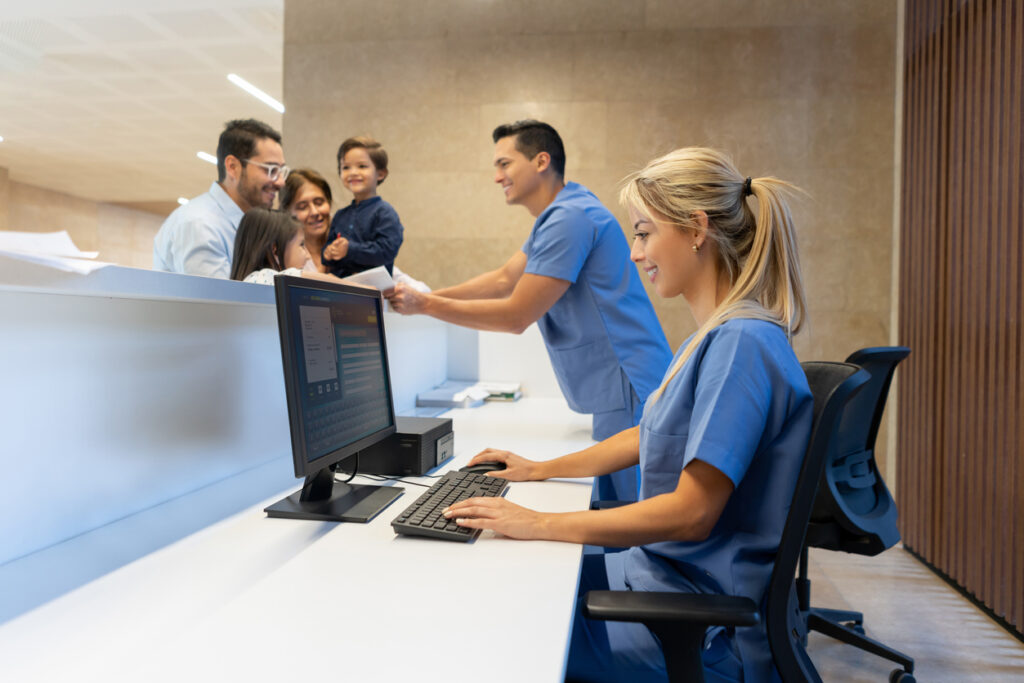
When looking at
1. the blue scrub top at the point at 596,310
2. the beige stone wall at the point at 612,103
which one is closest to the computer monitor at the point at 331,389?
the blue scrub top at the point at 596,310

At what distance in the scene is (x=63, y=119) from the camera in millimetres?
7133

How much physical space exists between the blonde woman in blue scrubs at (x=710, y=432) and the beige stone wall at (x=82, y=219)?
10.4 m

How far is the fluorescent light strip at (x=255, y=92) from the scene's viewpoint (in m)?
5.73

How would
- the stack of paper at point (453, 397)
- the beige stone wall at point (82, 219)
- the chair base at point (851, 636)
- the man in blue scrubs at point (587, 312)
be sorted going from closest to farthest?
the man in blue scrubs at point (587, 312) < the chair base at point (851, 636) < the stack of paper at point (453, 397) < the beige stone wall at point (82, 219)

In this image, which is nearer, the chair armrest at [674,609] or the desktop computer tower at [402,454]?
the chair armrest at [674,609]

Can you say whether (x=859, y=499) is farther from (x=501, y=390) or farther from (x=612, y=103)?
(x=612, y=103)

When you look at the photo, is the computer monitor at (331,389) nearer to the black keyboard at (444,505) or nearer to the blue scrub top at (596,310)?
the black keyboard at (444,505)

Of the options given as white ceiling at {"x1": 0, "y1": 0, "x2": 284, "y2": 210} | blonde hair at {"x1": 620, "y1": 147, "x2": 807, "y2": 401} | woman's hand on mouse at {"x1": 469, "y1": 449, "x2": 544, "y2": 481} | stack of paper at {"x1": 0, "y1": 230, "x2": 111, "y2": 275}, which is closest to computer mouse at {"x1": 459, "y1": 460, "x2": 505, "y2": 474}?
woman's hand on mouse at {"x1": 469, "y1": 449, "x2": 544, "y2": 481}

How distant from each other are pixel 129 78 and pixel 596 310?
578 cm

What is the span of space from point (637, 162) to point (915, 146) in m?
1.35

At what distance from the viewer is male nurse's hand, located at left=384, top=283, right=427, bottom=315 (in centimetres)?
185

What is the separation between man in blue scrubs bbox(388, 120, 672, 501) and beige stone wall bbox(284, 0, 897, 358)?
1869mm

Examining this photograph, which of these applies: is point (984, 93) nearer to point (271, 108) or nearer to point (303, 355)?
point (303, 355)

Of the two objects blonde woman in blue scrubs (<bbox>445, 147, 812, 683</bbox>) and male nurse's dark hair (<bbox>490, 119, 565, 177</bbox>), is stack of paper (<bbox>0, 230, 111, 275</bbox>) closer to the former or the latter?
blonde woman in blue scrubs (<bbox>445, 147, 812, 683</bbox>)
